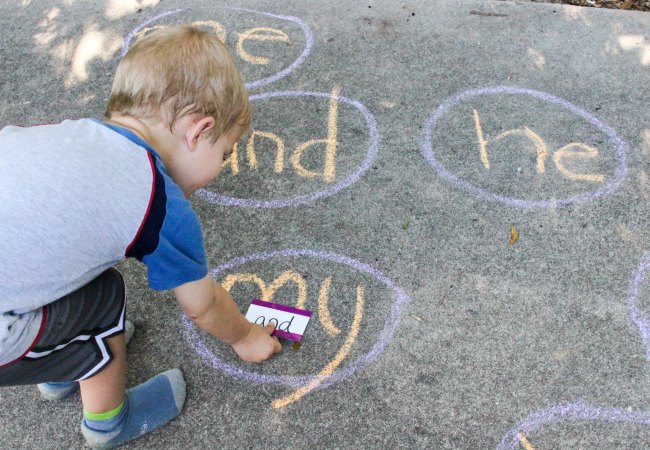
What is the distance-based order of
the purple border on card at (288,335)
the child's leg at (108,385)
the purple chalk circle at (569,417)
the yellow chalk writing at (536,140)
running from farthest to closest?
the yellow chalk writing at (536,140) < the purple border on card at (288,335) < the purple chalk circle at (569,417) < the child's leg at (108,385)

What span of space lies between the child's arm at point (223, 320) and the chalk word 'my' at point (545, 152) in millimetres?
1264

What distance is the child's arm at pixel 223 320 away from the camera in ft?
5.42

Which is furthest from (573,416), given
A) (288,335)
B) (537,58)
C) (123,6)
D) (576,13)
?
(123,6)

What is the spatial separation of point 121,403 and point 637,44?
3.02 metres

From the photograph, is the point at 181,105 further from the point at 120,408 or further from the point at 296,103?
the point at 296,103

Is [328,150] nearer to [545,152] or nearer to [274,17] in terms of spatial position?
[545,152]

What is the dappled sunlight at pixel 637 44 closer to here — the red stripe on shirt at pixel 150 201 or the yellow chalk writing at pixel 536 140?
the yellow chalk writing at pixel 536 140

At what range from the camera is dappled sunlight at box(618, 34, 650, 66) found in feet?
10.1

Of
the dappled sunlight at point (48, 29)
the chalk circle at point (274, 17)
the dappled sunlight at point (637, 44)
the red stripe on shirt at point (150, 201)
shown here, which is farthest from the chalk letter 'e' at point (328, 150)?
the dappled sunlight at point (48, 29)

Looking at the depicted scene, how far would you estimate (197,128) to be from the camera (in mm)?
1580

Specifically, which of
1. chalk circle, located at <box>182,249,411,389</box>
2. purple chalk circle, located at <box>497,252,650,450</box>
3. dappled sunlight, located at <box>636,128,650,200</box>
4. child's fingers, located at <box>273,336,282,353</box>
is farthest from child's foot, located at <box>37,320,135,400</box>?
dappled sunlight, located at <box>636,128,650,200</box>

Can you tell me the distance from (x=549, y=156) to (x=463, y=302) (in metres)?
0.87

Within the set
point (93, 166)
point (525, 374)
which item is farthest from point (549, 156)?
point (93, 166)

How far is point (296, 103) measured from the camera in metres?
2.94
